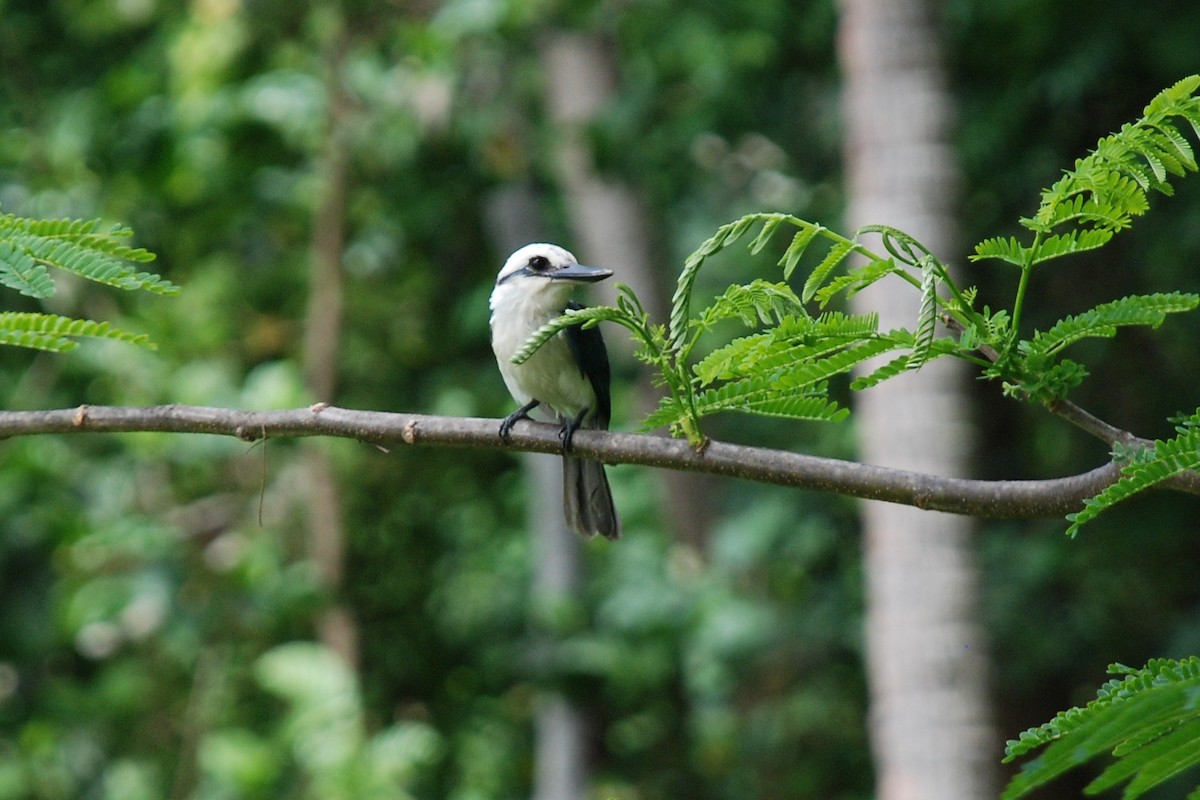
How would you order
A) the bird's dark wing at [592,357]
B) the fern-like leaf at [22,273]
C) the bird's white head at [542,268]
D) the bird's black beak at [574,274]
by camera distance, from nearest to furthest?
1. the fern-like leaf at [22,273]
2. the bird's black beak at [574,274]
3. the bird's white head at [542,268]
4. the bird's dark wing at [592,357]

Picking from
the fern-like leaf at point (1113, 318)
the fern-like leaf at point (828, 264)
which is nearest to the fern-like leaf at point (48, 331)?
the fern-like leaf at point (828, 264)

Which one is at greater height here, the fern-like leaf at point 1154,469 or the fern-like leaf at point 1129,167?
the fern-like leaf at point 1129,167

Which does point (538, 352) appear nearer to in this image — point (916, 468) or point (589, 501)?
point (589, 501)

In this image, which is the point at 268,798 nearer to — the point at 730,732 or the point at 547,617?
the point at 547,617

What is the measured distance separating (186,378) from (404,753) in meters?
2.22

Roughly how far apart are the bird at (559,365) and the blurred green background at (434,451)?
2565mm

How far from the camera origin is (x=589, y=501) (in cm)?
457

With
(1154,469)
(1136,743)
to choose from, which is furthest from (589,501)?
(1136,743)

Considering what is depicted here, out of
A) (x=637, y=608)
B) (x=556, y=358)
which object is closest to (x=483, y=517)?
(x=637, y=608)

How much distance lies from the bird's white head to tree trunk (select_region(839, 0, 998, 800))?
57.0 inches

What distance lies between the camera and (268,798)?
273 inches

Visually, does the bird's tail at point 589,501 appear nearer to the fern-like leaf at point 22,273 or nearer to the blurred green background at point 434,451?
the fern-like leaf at point 22,273

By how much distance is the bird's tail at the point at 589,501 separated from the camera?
450 centimetres

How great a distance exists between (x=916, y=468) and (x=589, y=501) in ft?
4.67
